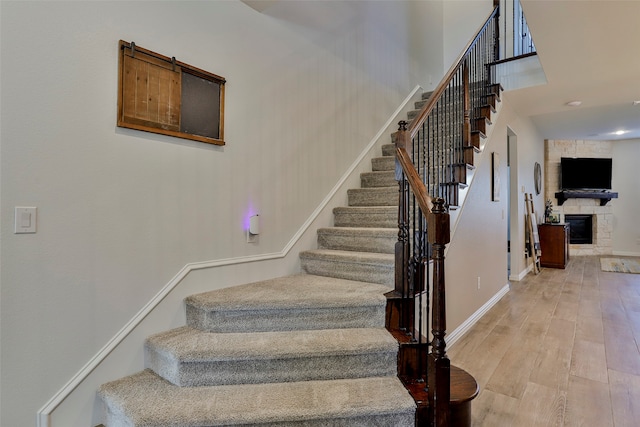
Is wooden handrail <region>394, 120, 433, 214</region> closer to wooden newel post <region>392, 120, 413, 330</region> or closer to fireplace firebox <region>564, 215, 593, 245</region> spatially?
wooden newel post <region>392, 120, 413, 330</region>

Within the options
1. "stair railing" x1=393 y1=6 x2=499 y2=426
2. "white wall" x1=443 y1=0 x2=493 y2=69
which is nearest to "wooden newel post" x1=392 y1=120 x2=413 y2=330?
"stair railing" x1=393 y1=6 x2=499 y2=426

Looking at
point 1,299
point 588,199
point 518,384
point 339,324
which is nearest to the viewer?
point 1,299

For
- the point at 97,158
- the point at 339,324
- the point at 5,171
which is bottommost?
the point at 339,324

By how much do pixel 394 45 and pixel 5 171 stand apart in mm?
4385

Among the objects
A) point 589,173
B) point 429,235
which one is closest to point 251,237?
point 429,235

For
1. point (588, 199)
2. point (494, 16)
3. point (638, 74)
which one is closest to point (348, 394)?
point (638, 74)

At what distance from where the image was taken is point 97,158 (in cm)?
190

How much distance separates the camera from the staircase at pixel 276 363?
5.33ft

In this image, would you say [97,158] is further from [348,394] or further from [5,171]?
[348,394]

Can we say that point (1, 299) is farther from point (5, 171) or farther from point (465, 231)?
point (465, 231)

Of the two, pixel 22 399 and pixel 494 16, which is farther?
pixel 494 16

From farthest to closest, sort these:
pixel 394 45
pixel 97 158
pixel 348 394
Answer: pixel 394 45 < pixel 97 158 < pixel 348 394

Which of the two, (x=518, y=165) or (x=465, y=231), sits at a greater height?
(x=518, y=165)

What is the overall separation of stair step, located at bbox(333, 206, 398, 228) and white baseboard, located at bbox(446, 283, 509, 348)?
116 centimetres
